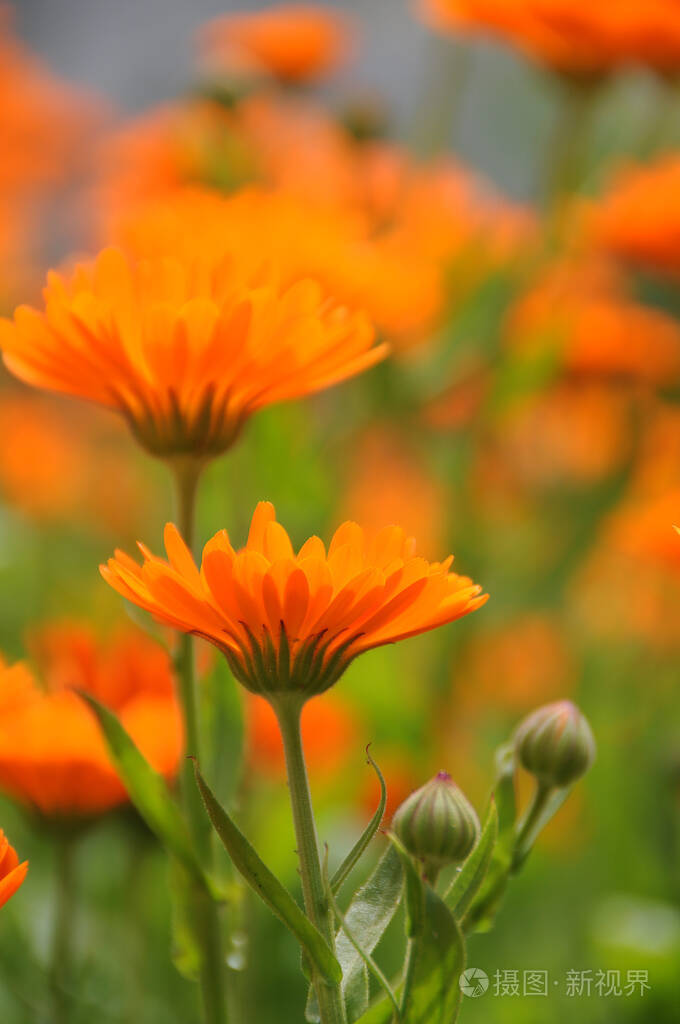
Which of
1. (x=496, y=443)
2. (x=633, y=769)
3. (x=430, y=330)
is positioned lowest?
(x=633, y=769)

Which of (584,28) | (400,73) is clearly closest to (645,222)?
(584,28)

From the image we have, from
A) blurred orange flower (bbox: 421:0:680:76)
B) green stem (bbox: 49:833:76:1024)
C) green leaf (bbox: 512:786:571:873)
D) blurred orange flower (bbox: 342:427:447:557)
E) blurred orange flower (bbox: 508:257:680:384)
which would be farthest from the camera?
blurred orange flower (bbox: 342:427:447:557)

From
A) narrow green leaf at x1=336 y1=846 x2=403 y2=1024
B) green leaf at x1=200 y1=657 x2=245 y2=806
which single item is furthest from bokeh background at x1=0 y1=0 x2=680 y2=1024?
narrow green leaf at x1=336 y1=846 x2=403 y2=1024

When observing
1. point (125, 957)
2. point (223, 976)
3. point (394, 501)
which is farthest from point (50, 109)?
point (223, 976)

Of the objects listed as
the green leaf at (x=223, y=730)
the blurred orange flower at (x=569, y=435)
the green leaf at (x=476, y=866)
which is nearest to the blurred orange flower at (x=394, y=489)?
Result: the blurred orange flower at (x=569, y=435)

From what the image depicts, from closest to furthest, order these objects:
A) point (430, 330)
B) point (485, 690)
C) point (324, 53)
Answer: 1. point (430, 330)
2. point (324, 53)
3. point (485, 690)

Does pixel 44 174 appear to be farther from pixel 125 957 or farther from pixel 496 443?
pixel 125 957

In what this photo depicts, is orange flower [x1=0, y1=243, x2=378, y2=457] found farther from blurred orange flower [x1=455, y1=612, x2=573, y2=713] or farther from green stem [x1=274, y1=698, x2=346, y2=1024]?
blurred orange flower [x1=455, y1=612, x2=573, y2=713]
